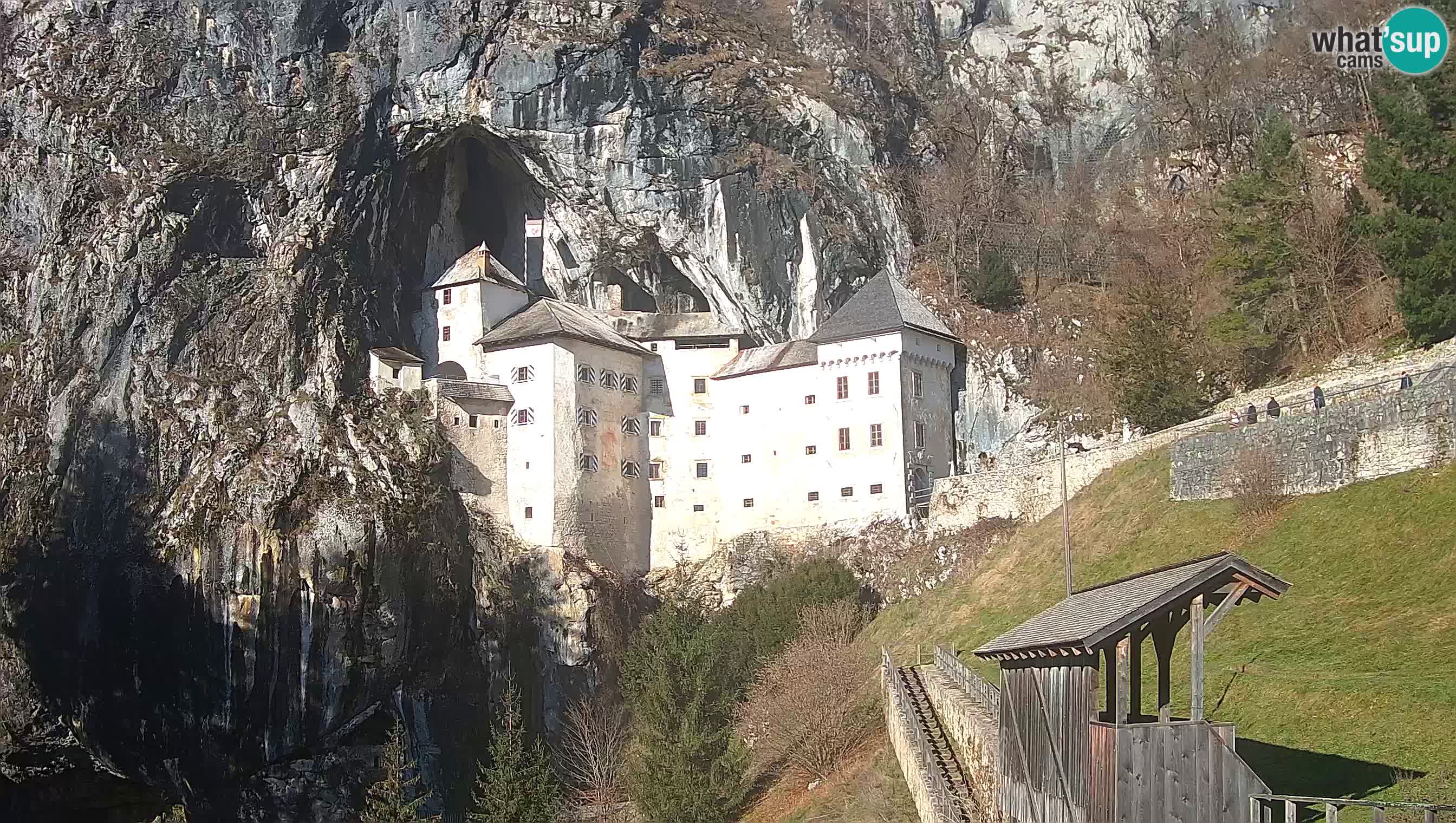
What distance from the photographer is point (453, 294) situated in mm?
54656

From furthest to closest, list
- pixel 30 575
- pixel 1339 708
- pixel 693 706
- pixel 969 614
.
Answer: pixel 30 575
pixel 969 614
pixel 693 706
pixel 1339 708

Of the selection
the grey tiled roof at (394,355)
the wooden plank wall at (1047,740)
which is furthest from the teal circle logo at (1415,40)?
the grey tiled roof at (394,355)

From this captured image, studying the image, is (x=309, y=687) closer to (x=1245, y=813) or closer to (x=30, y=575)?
(x=30, y=575)

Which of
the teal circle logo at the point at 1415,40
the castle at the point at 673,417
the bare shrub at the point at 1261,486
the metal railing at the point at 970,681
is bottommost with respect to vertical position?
the metal railing at the point at 970,681

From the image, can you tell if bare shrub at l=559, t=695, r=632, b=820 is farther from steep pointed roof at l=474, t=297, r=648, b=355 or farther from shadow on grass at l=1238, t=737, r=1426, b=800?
shadow on grass at l=1238, t=737, r=1426, b=800

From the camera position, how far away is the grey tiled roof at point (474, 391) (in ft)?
168

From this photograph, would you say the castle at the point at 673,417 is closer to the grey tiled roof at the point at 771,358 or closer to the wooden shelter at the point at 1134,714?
the grey tiled roof at the point at 771,358

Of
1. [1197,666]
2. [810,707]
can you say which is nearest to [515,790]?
[810,707]

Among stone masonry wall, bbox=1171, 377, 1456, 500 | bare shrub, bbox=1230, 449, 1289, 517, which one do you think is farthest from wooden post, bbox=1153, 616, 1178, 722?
bare shrub, bbox=1230, 449, 1289, 517

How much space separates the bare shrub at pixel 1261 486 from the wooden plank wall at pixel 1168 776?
53.5 ft

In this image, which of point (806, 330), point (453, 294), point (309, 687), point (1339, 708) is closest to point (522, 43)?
point (453, 294)

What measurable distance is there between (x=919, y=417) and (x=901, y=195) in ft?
33.0

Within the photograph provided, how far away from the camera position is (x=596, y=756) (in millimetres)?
44000

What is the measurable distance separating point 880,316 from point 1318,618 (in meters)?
26.2
